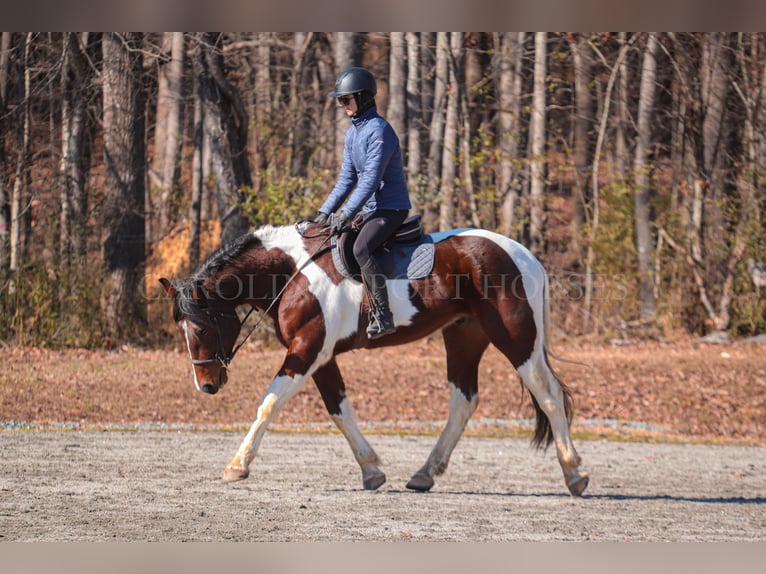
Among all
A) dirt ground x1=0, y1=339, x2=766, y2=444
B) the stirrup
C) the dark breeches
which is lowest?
dirt ground x1=0, y1=339, x2=766, y2=444

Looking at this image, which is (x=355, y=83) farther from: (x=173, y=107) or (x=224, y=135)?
(x=173, y=107)

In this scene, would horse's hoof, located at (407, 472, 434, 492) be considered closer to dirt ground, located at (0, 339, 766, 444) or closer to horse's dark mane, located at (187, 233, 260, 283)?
horse's dark mane, located at (187, 233, 260, 283)

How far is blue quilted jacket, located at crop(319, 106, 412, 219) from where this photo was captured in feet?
23.9

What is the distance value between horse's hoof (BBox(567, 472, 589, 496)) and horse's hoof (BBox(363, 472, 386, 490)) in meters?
1.32

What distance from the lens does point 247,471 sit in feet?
22.8

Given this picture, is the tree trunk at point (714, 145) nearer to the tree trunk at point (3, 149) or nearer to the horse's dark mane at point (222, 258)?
the tree trunk at point (3, 149)

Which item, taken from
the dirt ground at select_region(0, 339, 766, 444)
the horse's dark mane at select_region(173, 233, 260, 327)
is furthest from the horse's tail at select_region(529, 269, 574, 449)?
the dirt ground at select_region(0, 339, 766, 444)

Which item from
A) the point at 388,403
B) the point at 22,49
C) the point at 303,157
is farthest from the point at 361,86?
the point at 303,157

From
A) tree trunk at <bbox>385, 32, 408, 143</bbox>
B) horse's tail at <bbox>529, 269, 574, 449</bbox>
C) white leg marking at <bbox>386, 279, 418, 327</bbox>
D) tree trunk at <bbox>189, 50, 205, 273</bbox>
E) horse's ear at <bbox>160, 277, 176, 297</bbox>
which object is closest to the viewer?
horse's ear at <bbox>160, 277, 176, 297</bbox>

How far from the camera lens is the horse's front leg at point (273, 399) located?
692 cm

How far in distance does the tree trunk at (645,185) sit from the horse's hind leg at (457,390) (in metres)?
9.39

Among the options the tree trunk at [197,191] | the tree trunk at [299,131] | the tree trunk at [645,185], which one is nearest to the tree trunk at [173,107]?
the tree trunk at [197,191]

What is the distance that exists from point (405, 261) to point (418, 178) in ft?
30.3
